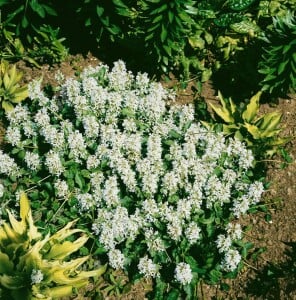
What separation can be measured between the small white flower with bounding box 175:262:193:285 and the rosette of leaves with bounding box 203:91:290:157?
4.67ft

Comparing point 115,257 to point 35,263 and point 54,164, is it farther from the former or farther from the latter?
point 54,164

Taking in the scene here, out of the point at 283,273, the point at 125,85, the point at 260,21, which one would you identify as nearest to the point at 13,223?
the point at 125,85

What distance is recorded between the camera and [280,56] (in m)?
4.61

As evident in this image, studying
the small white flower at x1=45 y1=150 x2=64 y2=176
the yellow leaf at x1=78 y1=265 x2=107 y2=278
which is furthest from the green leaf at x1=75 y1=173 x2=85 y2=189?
the yellow leaf at x1=78 y1=265 x2=107 y2=278

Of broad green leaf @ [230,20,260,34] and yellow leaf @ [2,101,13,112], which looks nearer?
yellow leaf @ [2,101,13,112]

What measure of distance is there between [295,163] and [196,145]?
3.84ft

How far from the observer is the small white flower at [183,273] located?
12.2ft

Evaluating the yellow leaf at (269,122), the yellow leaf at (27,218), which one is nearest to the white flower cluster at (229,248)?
the yellow leaf at (269,122)

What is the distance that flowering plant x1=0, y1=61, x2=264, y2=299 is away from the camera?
3.91m

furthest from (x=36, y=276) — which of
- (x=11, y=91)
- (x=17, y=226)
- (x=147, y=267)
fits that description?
(x=11, y=91)

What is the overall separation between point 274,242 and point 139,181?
144cm

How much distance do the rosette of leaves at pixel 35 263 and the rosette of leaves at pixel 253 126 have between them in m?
1.84

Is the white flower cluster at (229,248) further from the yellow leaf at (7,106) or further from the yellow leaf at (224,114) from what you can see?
the yellow leaf at (7,106)

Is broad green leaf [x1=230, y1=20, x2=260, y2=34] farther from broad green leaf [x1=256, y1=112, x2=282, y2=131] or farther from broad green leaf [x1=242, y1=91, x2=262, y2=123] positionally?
broad green leaf [x1=256, y1=112, x2=282, y2=131]
